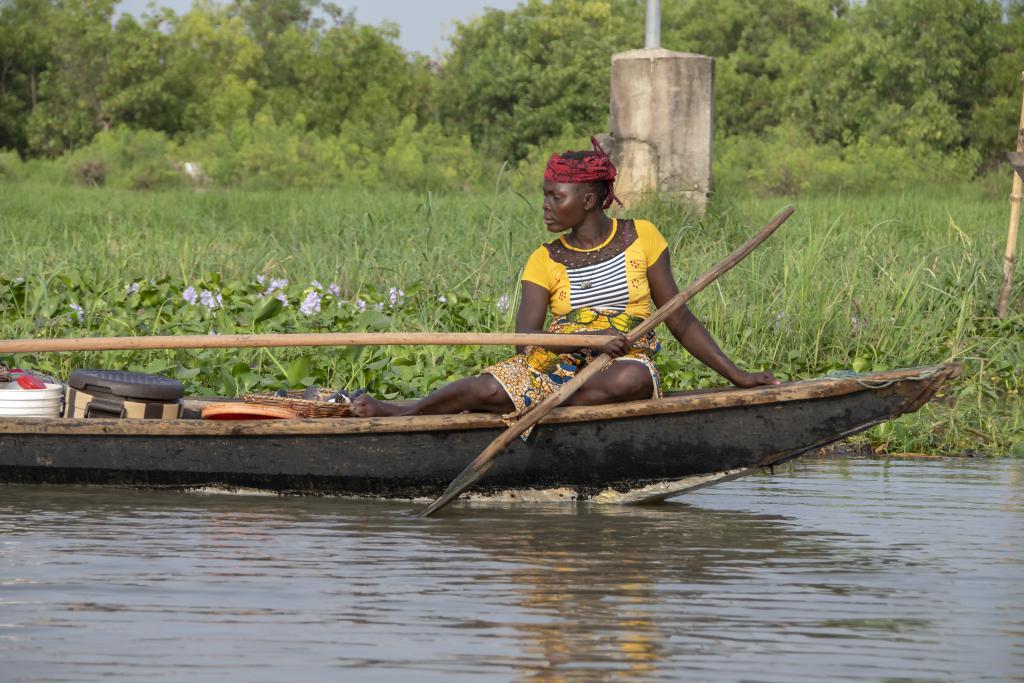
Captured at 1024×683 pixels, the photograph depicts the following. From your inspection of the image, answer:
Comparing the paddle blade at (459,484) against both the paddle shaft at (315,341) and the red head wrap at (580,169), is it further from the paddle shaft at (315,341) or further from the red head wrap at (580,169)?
the red head wrap at (580,169)

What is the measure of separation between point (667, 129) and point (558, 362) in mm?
5226

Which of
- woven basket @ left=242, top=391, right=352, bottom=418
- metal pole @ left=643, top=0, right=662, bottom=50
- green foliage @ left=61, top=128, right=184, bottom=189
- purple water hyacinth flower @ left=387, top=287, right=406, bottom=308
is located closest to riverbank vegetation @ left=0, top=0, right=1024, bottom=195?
green foliage @ left=61, top=128, right=184, bottom=189

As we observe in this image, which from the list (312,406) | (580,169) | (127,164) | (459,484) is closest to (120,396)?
(312,406)

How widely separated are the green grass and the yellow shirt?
170cm

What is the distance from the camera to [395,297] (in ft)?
23.8

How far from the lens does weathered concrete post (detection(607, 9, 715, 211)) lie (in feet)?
32.2

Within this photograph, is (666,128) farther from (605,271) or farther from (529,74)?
(529,74)

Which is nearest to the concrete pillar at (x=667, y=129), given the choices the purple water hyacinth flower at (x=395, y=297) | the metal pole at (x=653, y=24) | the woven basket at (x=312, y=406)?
the metal pole at (x=653, y=24)

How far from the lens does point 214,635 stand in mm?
3170

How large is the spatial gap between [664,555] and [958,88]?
67.8 ft

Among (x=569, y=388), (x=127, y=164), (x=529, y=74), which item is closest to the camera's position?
(x=569, y=388)

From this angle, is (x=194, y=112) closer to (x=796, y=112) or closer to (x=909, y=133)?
(x=796, y=112)

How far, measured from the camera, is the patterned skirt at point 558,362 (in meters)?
4.76

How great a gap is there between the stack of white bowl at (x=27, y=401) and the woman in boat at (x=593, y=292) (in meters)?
1.58
